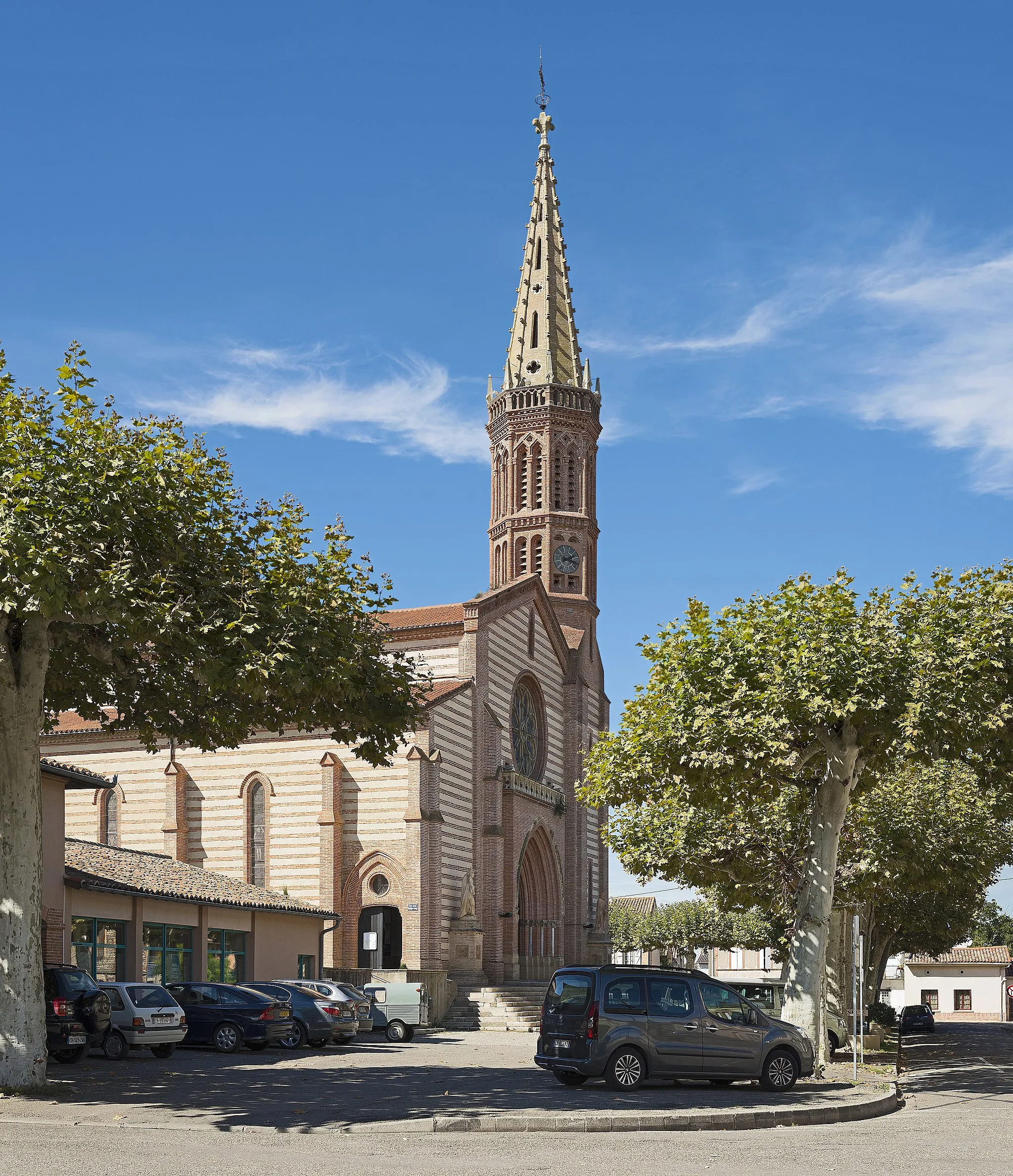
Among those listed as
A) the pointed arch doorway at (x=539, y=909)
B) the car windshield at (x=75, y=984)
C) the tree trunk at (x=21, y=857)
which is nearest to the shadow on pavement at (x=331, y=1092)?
the tree trunk at (x=21, y=857)

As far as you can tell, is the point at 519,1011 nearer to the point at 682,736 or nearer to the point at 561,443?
the point at 682,736

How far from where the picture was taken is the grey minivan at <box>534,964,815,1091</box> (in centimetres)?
2020

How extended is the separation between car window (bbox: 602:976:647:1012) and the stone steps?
22.4 meters

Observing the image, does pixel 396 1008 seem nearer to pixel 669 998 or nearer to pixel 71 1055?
pixel 71 1055

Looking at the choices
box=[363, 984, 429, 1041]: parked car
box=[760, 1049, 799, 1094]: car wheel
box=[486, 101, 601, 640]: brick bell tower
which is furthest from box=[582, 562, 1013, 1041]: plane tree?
box=[486, 101, 601, 640]: brick bell tower

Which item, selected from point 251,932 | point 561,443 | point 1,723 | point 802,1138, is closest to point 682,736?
point 802,1138

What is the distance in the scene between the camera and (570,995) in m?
21.0

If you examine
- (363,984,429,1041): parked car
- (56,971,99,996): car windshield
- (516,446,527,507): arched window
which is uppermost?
(516,446,527,507): arched window

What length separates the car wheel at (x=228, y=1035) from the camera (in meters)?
28.5

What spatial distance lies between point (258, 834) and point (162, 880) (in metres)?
11.5

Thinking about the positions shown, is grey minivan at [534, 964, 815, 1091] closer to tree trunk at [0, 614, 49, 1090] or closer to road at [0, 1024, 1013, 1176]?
road at [0, 1024, 1013, 1176]

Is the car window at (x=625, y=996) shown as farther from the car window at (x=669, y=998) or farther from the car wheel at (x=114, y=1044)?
the car wheel at (x=114, y=1044)

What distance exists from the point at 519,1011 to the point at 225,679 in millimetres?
28904

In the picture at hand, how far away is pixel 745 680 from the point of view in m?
23.5
